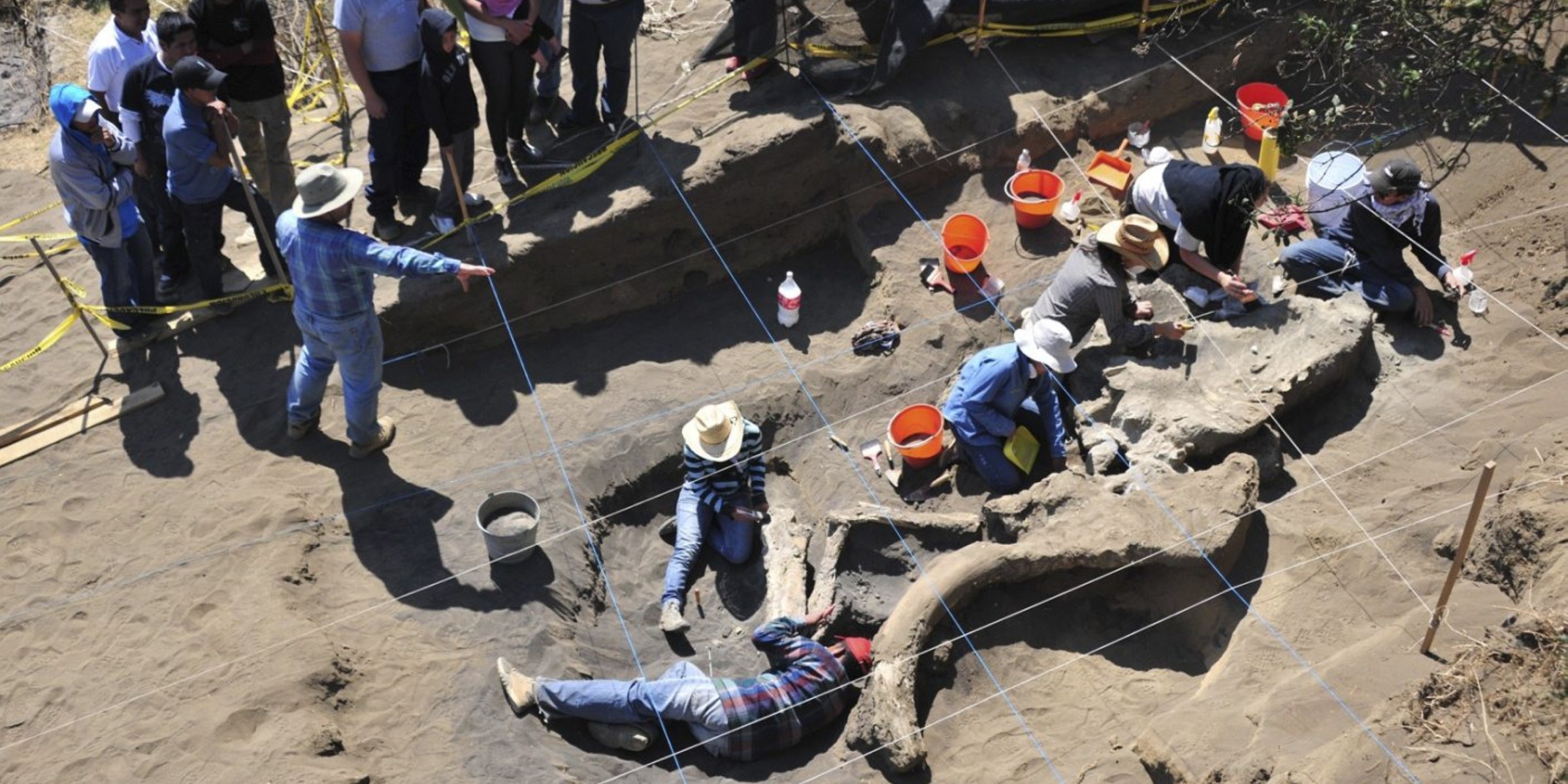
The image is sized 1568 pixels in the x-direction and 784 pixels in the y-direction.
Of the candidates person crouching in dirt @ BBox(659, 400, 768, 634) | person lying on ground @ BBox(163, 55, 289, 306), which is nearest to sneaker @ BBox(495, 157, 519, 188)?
person lying on ground @ BBox(163, 55, 289, 306)

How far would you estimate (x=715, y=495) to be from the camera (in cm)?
732

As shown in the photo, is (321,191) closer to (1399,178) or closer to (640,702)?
(640,702)

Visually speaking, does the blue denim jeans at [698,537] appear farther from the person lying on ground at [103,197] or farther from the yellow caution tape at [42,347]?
the yellow caution tape at [42,347]

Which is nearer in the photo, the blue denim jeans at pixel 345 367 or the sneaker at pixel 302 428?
the blue denim jeans at pixel 345 367

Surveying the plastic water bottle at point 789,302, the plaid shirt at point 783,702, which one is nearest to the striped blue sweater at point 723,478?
the plaid shirt at point 783,702

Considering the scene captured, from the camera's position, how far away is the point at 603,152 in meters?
8.86

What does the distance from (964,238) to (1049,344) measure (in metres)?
1.89

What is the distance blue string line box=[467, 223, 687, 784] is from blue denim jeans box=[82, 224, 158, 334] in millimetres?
2092

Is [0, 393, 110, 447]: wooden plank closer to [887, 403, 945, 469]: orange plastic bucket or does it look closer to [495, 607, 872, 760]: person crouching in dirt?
[495, 607, 872, 760]: person crouching in dirt

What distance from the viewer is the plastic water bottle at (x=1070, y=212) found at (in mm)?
9047

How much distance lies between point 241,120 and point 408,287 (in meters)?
1.60

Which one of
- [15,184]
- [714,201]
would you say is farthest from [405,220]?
[15,184]

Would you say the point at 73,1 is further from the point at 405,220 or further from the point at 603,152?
the point at 603,152

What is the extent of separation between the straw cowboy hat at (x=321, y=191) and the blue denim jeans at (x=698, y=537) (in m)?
2.49
